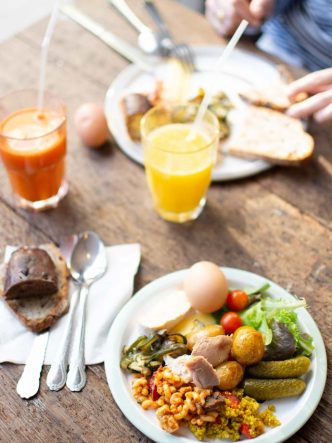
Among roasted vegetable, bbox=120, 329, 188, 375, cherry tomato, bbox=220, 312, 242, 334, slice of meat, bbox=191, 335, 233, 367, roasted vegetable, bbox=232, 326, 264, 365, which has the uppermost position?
roasted vegetable, bbox=232, 326, 264, 365

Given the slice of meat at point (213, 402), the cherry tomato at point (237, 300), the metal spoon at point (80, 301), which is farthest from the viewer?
the cherry tomato at point (237, 300)

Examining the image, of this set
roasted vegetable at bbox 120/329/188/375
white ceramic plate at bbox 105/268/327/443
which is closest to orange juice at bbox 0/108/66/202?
white ceramic plate at bbox 105/268/327/443

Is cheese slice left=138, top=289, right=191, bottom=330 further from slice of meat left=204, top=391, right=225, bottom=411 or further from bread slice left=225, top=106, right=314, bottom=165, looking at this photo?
bread slice left=225, top=106, right=314, bottom=165

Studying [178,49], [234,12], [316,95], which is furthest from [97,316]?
[234,12]

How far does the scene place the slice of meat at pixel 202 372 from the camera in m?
1.09

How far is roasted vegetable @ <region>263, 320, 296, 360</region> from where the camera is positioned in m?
1.18

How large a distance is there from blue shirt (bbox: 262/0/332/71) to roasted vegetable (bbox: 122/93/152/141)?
622mm

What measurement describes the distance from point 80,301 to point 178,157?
0.43 m

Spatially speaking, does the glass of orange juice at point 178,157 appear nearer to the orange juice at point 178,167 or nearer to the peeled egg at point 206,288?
the orange juice at point 178,167

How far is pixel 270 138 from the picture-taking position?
1.70 metres

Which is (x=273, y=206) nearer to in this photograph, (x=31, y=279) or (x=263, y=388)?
(x=263, y=388)

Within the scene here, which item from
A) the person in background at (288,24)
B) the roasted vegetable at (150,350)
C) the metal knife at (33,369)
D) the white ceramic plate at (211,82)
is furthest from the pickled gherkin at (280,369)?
the person in background at (288,24)

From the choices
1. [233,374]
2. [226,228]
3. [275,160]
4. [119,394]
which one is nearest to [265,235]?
[226,228]

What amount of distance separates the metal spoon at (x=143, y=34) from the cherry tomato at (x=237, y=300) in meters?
0.99
